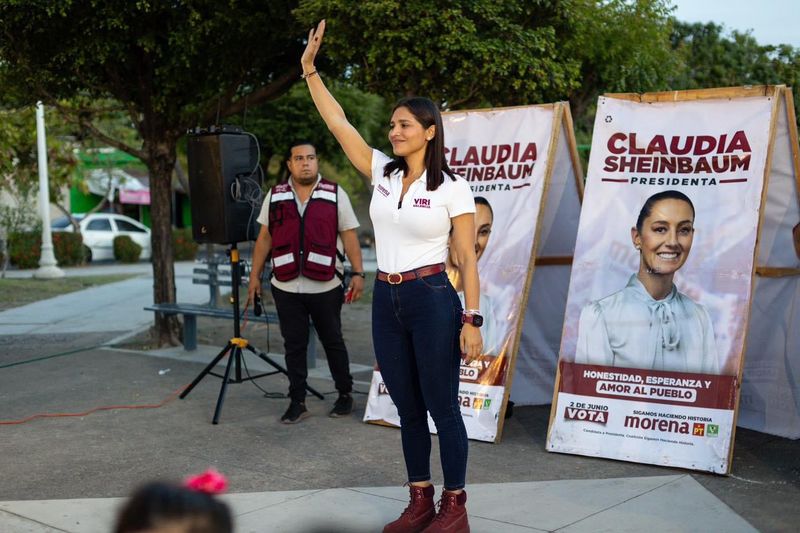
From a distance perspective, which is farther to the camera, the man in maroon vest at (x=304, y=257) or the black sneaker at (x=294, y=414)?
the black sneaker at (x=294, y=414)

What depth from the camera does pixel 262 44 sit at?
383 inches

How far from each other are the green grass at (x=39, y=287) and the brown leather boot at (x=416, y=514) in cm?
1171

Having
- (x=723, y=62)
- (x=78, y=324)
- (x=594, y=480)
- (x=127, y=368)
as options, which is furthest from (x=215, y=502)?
(x=723, y=62)

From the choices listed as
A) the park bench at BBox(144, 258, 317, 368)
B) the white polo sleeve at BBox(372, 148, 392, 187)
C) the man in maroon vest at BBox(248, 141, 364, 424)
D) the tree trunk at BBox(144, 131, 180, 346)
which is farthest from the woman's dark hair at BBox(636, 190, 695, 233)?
the tree trunk at BBox(144, 131, 180, 346)

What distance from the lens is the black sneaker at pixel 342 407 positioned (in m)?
Answer: 6.96

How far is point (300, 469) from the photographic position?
5637 mm

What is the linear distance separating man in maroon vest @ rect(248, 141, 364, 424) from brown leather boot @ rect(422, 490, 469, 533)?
97.9 inches

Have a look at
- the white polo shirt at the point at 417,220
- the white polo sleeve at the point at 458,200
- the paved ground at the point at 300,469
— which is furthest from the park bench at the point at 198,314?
the white polo sleeve at the point at 458,200

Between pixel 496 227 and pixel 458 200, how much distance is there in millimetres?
2446

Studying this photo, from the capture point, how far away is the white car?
2870 cm

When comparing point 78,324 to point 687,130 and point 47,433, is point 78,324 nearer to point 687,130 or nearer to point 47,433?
point 47,433

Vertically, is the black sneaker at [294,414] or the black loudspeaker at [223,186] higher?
the black loudspeaker at [223,186]

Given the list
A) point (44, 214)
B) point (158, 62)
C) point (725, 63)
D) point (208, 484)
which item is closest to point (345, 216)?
point (158, 62)

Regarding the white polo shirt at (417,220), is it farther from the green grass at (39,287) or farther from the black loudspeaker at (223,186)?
the green grass at (39,287)
